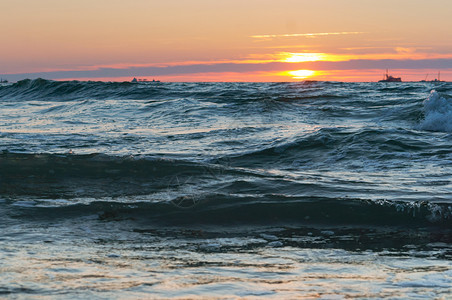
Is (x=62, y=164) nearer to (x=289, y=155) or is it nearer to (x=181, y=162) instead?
(x=181, y=162)

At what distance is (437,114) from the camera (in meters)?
13.7

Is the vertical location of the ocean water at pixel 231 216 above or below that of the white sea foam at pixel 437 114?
below

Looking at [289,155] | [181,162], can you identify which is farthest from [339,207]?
[289,155]

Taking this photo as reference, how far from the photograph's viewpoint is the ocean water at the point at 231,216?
296 cm

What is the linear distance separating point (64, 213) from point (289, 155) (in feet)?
16.5

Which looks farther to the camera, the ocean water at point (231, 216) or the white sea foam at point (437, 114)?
the white sea foam at point (437, 114)

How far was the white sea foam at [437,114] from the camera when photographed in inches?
507

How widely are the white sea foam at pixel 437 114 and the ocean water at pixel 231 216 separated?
1313mm

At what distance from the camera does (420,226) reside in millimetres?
4777

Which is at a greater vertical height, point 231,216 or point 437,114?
point 437,114

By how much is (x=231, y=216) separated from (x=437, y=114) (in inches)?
412

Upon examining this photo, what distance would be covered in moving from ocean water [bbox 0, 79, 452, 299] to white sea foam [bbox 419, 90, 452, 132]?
1313 millimetres

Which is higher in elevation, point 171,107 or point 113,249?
point 171,107

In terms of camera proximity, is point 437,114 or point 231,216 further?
point 437,114
